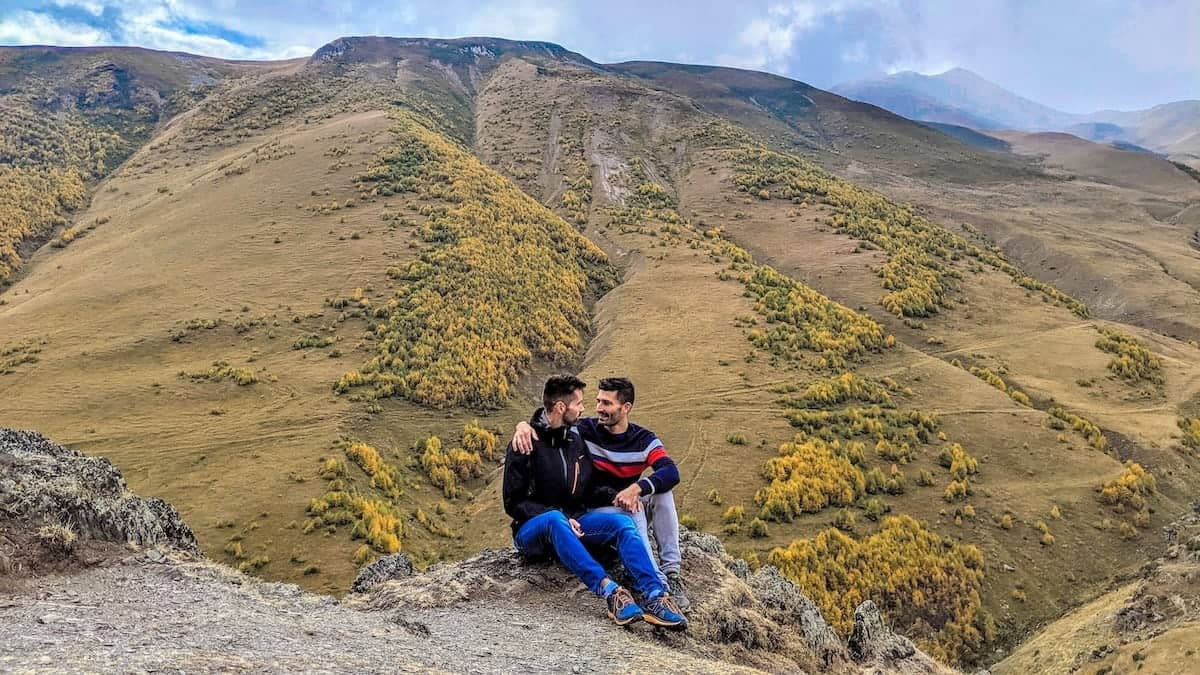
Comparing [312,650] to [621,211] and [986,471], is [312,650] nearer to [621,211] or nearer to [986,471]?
[986,471]

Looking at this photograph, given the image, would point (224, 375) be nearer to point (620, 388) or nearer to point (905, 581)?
point (620, 388)

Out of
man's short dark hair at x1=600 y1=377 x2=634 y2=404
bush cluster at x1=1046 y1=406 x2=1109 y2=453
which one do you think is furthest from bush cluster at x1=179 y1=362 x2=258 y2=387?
bush cluster at x1=1046 y1=406 x2=1109 y2=453

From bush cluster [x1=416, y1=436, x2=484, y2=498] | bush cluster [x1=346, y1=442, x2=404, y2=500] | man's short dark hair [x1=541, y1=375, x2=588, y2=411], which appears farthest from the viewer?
bush cluster [x1=416, y1=436, x2=484, y2=498]

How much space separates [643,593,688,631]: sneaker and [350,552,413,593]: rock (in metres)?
5.02

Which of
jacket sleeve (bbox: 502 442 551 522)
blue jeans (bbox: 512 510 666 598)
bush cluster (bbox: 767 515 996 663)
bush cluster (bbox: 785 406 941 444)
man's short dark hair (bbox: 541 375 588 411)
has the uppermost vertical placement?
man's short dark hair (bbox: 541 375 588 411)

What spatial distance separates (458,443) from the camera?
26203 mm

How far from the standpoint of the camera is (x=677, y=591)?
8672mm

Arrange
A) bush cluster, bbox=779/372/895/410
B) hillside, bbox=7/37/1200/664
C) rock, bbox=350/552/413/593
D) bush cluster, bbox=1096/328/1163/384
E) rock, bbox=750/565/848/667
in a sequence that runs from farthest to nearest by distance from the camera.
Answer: bush cluster, bbox=1096/328/1163/384, bush cluster, bbox=779/372/895/410, hillside, bbox=7/37/1200/664, rock, bbox=350/552/413/593, rock, bbox=750/565/848/667

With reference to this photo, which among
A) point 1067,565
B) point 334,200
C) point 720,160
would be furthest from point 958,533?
point 720,160

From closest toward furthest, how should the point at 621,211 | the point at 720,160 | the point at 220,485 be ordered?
1. the point at 220,485
2. the point at 621,211
3. the point at 720,160

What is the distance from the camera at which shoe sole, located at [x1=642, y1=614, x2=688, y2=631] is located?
7427 millimetres

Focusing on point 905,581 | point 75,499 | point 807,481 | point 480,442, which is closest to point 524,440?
point 75,499

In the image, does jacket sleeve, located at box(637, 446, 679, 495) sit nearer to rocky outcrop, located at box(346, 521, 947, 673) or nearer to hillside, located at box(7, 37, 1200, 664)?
rocky outcrop, located at box(346, 521, 947, 673)

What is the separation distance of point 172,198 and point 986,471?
60.2m
